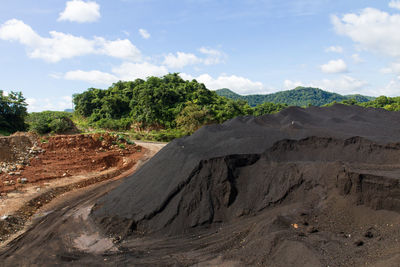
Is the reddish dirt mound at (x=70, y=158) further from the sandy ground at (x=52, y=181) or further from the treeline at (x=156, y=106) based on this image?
the treeline at (x=156, y=106)

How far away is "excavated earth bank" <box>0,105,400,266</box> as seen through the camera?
5.80m

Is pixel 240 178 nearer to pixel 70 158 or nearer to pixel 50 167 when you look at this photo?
pixel 50 167

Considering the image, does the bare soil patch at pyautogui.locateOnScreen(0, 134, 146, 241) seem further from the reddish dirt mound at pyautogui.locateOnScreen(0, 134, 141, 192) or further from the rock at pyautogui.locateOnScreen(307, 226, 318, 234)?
the rock at pyautogui.locateOnScreen(307, 226, 318, 234)

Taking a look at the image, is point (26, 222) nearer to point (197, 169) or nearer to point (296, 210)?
point (197, 169)

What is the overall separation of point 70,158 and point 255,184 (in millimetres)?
11385

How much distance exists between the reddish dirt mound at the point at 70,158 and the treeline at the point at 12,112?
7.24m

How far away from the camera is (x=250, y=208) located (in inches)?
296

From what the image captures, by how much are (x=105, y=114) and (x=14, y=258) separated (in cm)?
2736

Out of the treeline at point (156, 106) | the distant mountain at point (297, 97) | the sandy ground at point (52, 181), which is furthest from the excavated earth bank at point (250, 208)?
the distant mountain at point (297, 97)

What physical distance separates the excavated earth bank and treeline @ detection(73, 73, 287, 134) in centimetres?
1603

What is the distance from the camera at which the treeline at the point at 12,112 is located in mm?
21031

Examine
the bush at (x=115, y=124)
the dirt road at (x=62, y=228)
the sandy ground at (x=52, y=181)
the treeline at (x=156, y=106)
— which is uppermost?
the treeline at (x=156, y=106)

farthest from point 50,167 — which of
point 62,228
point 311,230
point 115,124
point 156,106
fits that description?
point 115,124

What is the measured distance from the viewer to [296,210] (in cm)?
704
